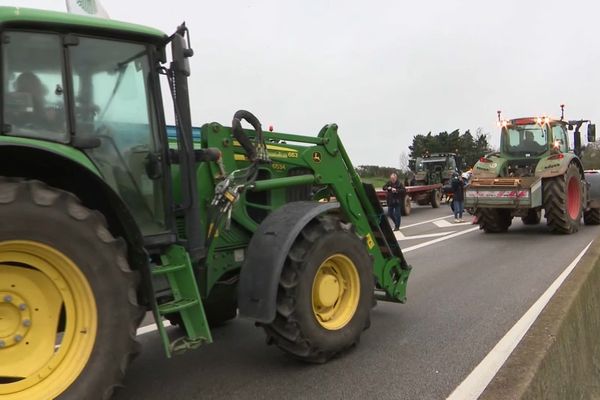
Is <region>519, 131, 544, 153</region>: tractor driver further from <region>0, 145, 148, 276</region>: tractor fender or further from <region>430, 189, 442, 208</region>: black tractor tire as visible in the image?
<region>0, 145, 148, 276</region>: tractor fender

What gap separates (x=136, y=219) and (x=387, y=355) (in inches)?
95.8

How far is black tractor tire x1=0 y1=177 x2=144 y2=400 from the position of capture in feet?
9.29

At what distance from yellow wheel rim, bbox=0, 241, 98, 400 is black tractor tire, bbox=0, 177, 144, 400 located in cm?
1

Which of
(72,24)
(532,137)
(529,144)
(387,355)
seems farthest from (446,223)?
(72,24)

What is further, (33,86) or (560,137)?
(560,137)

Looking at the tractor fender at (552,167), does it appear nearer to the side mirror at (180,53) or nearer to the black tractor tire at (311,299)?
the black tractor tire at (311,299)

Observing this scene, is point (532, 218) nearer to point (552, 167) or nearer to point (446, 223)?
point (552, 167)

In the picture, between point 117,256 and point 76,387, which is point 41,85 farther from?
point 76,387

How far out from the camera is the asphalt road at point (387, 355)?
13.3 ft

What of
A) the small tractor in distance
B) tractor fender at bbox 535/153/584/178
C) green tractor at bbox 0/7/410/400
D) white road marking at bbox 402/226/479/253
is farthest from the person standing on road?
green tractor at bbox 0/7/410/400

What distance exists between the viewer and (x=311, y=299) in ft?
14.3

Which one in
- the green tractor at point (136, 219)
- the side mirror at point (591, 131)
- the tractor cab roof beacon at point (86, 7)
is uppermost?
the tractor cab roof beacon at point (86, 7)

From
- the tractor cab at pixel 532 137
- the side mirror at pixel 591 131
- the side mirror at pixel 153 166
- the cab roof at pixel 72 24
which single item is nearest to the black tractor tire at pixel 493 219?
the tractor cab at pixel 532 137

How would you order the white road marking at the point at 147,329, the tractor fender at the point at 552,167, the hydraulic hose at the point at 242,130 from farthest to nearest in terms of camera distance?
the tractor fender at the point at 552,167 → the white road marking at the point at 147,329 → the hydraulic hose at the point at 242,130
